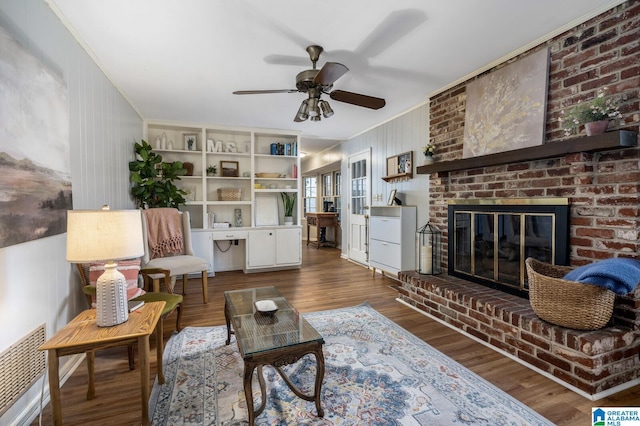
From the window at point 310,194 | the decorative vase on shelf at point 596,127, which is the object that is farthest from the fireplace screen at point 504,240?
the window at point 310,194

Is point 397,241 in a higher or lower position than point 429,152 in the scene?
lower

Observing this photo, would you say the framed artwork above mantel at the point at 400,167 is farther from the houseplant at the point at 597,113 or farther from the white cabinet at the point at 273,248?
the houseplant at the point at 597,113

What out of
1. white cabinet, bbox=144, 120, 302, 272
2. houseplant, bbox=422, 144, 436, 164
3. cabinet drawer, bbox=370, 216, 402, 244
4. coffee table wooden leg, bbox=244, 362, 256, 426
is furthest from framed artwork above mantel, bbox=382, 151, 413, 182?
coffee table wooden leg, bbox=244, 362, 256, 426

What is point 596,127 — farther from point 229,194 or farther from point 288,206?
point 229,194

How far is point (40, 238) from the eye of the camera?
1.68 m

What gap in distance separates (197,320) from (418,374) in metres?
2.07

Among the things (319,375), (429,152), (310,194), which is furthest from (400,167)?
(310,194)

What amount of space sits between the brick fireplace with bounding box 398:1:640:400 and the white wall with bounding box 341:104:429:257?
1.17 m

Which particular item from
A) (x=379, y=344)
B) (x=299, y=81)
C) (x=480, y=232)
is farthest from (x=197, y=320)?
(x=480, y=232)

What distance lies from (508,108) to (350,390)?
2620mm

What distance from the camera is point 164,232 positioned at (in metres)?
3.49

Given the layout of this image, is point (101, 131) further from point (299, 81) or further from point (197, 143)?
point (197, 143)

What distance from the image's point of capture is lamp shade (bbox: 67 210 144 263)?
1366 mm

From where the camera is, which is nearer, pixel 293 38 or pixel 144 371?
pixel 144 371
